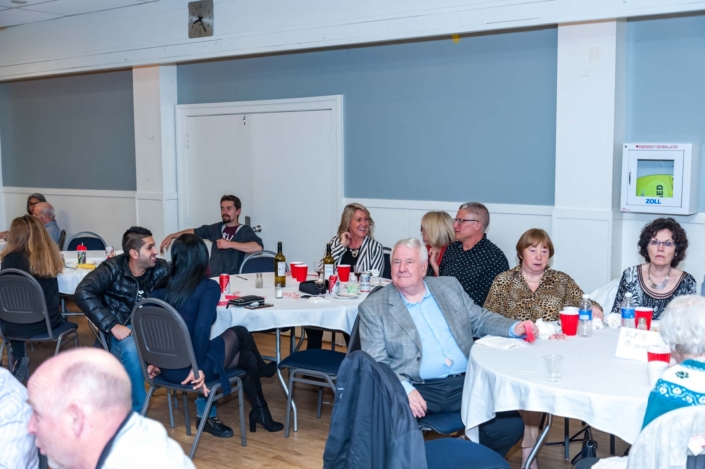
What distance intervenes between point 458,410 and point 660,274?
4.93ft

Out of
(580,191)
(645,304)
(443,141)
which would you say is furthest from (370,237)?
(645,304)

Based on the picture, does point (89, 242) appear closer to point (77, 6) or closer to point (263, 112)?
point (263, 112)

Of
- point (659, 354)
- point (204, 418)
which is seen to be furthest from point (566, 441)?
point (204, 418)

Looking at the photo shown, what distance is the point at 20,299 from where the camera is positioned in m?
5.21

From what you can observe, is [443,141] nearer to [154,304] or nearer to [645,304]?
[645,304]

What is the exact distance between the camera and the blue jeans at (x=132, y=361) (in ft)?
15.1

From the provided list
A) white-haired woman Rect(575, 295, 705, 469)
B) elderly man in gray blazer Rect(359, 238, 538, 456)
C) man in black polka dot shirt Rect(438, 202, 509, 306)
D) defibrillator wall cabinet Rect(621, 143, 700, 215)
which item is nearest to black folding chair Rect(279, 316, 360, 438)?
elderly man in gray blazer Rect(359, 238, 538, 456)

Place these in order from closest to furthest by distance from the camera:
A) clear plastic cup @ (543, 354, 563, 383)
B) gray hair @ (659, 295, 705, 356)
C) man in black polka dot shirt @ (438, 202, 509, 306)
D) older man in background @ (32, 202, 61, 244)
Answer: gray hair @ (659, 295, 705, 356) → clear plastic cup @ (543, 354, 563, 383) → man in black polka dot shirt @ (438, 202, 509, 306) → older man in background @ (32, 202, 61, 244)

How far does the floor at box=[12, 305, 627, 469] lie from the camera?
13.8 feet

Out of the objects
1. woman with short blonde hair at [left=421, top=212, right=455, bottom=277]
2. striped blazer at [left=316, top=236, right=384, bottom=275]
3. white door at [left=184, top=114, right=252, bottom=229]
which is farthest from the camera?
white door at [left=184, top=114, right=252, bottom=229]

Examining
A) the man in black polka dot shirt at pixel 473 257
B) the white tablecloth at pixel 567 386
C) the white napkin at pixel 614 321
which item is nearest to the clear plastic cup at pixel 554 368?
the white tablecloth at pixel 567 386

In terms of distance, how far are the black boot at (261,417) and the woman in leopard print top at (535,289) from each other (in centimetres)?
153

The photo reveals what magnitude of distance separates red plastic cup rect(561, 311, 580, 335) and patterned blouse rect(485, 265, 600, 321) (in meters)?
0.46

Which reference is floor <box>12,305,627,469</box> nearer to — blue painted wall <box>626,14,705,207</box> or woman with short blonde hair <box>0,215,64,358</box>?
woman with short blonde hair <box>0,215,64,358</box>
